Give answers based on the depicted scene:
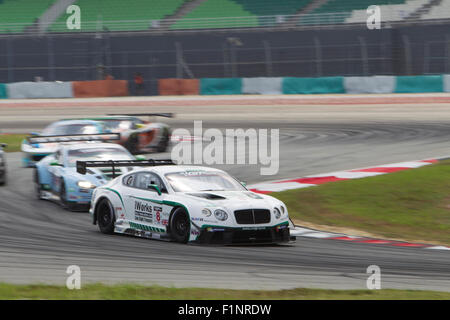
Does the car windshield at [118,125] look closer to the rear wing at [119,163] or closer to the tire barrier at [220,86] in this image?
the rear wing at [119,163]

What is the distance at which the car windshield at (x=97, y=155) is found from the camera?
52.4 ft

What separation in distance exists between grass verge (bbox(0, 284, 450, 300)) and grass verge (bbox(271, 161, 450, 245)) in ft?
16.4

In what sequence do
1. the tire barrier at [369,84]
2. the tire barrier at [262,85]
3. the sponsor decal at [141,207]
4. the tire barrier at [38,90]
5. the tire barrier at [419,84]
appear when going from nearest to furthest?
the sponsor decal at [141,207]
the tire barrier at [419,84]
the tire barrier at [369,84]
the tire barrier at [262,85]
the tire barrier at [38,90]

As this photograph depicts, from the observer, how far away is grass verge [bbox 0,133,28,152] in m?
25.8

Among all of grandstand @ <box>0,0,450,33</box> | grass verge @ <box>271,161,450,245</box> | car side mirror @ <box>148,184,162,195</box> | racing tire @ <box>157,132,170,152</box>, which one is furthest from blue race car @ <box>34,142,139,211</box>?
grandstand @ <box>0,0,450,33</box>

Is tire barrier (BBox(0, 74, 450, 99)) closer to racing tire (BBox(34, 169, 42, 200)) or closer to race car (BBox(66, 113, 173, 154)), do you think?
race car (BBox(66, 113, 173, 154))

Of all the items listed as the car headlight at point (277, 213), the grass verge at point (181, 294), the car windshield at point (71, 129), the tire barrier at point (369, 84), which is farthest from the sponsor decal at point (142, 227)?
the tire barrier at point (369, 84)

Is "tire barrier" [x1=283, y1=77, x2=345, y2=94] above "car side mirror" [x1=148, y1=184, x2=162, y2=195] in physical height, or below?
above

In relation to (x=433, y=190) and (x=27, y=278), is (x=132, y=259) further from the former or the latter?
(x=433, y=190)

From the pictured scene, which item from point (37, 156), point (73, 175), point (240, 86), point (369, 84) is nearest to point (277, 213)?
point (73, 175)

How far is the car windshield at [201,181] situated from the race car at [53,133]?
29.5 feet

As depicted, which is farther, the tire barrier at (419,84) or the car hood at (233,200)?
the tire barrier at (419,84)

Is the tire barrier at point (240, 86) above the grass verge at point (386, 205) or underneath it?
above
